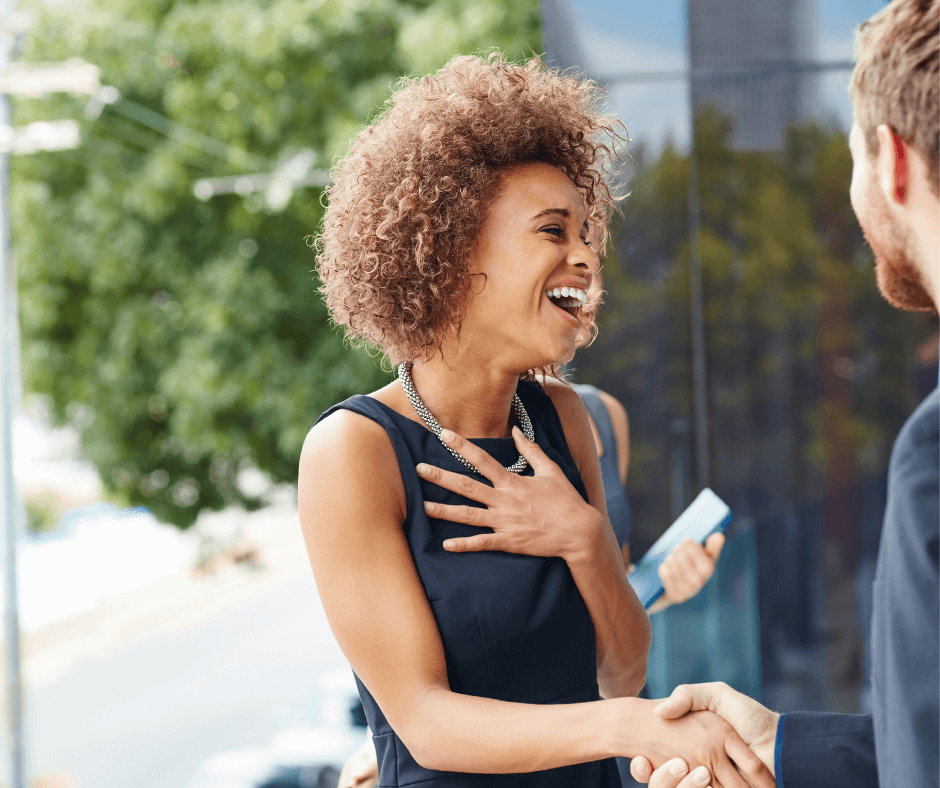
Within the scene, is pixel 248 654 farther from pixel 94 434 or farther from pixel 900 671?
pixel 900 671

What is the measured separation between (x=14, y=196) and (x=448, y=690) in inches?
272

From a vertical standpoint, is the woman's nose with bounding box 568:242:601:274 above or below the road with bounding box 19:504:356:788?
above

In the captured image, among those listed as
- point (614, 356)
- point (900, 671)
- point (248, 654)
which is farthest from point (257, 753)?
point (248, 654)

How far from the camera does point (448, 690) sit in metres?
1.16

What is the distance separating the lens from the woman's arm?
51.5 inches

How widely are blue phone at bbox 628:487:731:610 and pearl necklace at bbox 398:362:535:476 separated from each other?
0.62m

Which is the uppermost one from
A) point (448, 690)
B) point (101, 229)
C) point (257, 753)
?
point (101, 229)

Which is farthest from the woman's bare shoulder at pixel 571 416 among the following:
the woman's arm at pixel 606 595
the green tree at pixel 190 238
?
the green tree at pixel 190 238

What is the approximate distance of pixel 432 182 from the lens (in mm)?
1288

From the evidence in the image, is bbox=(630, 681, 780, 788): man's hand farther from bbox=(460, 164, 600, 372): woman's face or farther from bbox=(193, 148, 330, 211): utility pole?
bbox=(193, 148, 330, 211): utility pole

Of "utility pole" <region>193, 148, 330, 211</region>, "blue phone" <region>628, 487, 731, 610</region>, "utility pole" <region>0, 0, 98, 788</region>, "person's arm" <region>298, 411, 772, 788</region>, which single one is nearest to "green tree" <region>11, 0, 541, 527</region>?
"utility pole" <region>193, 148, 330, 211</region>

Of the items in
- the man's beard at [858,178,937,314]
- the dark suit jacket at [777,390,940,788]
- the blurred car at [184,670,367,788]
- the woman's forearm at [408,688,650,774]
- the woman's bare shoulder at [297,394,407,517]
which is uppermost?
the man's beard at [858,178,937,314]

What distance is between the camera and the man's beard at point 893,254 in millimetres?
950

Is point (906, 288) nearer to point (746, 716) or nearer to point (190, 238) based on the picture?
point (746, 716)
